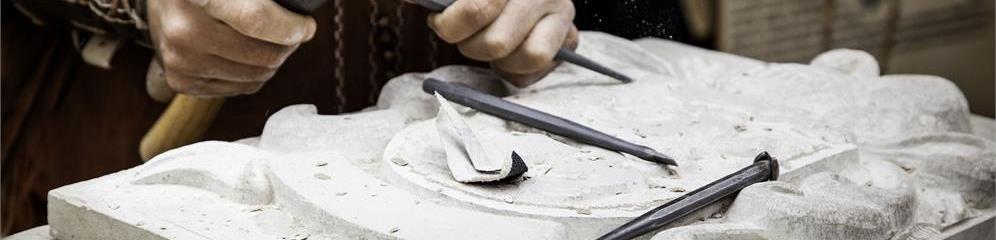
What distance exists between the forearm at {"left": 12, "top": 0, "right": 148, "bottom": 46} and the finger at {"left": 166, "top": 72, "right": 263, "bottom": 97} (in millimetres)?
111

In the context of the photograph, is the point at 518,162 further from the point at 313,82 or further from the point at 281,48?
the point at 313,82

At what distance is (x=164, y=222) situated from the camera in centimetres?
115

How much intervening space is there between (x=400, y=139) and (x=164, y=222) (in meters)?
0.23

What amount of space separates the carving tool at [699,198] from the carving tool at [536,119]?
0.08 m

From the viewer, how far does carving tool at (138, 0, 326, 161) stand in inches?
63.5

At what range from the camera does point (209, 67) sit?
1.41m

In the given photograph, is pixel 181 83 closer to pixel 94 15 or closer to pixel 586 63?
pixel 94 15

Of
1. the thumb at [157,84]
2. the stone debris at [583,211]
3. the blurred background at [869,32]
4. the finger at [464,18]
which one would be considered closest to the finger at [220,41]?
the finger at [464,18]

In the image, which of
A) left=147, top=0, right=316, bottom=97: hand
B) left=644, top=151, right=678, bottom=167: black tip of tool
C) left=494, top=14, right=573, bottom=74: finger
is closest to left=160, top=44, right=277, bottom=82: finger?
left=147, top=0, right=316, bottom=97: hand

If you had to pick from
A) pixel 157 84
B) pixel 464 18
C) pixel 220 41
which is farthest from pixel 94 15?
pixel 464 18

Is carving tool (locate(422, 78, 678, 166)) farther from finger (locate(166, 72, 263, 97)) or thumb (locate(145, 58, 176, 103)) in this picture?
thumb (locate(145, 58, 176, 103))

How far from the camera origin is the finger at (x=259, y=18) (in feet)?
4.25

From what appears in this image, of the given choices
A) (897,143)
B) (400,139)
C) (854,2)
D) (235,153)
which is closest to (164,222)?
(235,153)

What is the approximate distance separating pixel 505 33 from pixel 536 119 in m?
0.13
